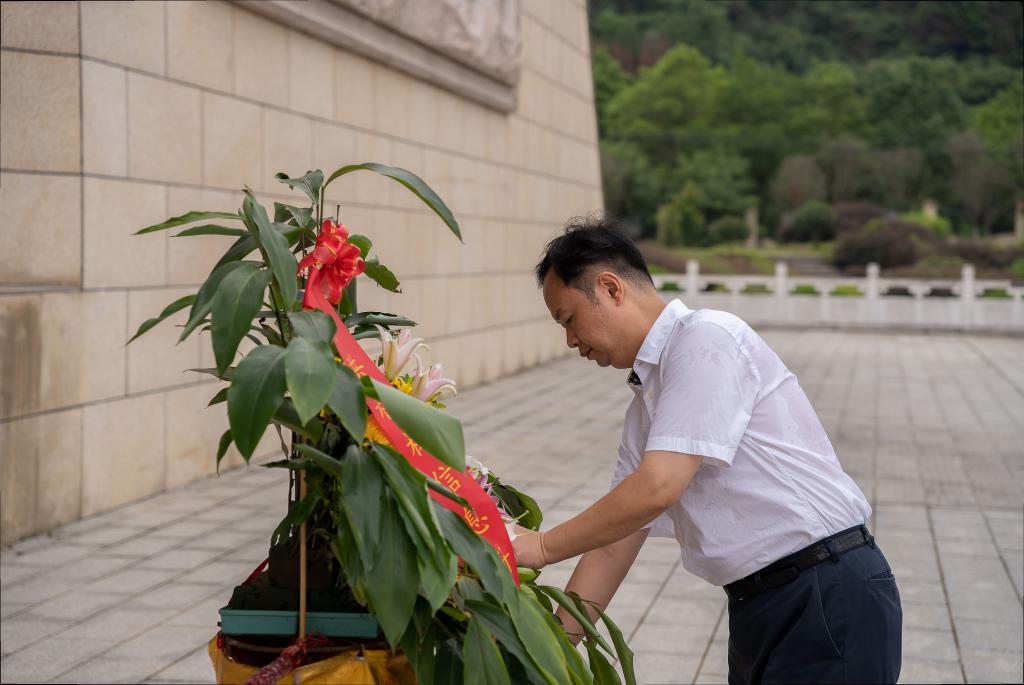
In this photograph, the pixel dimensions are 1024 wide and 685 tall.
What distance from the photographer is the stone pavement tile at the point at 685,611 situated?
4.80 m

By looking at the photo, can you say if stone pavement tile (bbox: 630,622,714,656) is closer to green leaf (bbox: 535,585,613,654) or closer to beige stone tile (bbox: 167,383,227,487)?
green leaf (bbox: 535,585,613,654)

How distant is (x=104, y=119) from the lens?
633 cm

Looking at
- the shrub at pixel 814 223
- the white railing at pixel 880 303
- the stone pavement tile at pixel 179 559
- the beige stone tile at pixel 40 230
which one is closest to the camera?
the stone pavement tile at pixel 179 559

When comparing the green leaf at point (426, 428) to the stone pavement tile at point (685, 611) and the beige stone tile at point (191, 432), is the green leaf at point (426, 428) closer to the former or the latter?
the stone pavement tile at point (685, 611)

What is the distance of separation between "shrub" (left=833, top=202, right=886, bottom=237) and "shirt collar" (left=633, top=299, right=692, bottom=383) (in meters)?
48.2

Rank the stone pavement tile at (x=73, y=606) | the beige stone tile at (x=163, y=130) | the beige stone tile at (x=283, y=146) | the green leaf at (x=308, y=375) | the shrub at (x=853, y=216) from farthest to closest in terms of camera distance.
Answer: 1. the shrub at (x=853, y=216)
2. the beige stone tile at (x=283, y=146)
3. the beige stone tile at (x=163, y=130)
4. the stone pavement tile at (x=73, y=606)
5. the green leaf at (x=308, y=375)

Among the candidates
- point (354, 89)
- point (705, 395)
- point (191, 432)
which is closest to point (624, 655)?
point (705, 395)

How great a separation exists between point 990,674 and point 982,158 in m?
46.8

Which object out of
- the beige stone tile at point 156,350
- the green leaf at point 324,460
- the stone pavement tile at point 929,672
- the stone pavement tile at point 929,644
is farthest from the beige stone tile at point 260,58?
the green leaf at point 324,460

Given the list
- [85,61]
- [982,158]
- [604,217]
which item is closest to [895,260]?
[982,158]

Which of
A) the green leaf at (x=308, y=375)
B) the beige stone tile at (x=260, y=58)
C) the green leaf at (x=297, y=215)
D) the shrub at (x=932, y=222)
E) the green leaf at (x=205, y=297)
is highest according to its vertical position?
the shrub at (x=932, y=222)

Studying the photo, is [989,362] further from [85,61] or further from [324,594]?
[324,594]

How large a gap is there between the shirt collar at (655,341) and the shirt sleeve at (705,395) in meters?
0.05

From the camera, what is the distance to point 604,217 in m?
2.29
